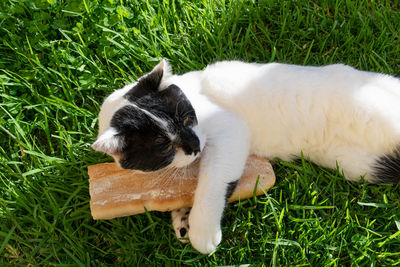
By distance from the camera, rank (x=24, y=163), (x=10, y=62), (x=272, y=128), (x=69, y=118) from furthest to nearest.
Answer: (x=10, y=62)
(x=69, y=118)
(x=24, y=163)
(x=272, y=128)

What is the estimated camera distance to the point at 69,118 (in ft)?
7.36

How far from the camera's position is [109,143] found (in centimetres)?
145

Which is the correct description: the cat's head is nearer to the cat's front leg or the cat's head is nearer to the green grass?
the cat's front leg

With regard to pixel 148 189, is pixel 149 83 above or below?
above

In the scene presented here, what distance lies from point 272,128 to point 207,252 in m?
0.75

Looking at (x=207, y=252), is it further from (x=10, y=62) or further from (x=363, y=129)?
(x=10, y=62)

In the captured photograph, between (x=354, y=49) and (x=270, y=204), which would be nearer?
(x=270, y=204)

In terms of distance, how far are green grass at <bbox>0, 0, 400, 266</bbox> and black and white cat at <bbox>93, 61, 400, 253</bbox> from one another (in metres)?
0.15

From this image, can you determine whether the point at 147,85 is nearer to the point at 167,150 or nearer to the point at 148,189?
the point at 167,150

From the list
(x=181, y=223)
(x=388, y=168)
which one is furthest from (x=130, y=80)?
(x=388, y=168)

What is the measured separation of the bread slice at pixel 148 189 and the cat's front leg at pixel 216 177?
11cm

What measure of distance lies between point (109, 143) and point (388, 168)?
4.71 ft

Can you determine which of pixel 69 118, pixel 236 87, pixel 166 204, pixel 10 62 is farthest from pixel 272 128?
pixel 10 62

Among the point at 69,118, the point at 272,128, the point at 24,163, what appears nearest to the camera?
the point at 272,128
